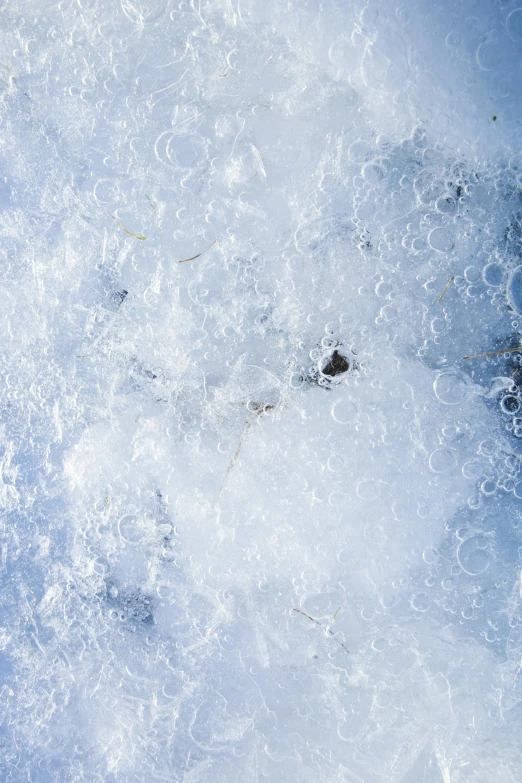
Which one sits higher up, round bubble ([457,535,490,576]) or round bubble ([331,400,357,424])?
round bubble ([331,400,357,424])

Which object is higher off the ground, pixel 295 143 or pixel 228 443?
pixel 295 143

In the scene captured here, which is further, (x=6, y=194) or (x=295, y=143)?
(x=6, y=194)

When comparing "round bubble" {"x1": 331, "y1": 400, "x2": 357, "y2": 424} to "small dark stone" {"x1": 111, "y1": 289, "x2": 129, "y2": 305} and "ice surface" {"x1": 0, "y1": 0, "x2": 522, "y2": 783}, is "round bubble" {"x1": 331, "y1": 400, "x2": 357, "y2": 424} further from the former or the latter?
"small dark stone" {"x1": 111, "y1": 289, "x2": 129, "y2": 305}

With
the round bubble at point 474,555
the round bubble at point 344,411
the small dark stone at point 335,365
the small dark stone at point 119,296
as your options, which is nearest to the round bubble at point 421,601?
the round bubble at point 474,555

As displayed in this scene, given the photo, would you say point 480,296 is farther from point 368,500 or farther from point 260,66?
point 260,66

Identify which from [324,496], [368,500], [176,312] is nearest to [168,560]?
[324,496]

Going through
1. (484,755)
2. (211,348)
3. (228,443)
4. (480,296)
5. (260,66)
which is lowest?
(484,755)

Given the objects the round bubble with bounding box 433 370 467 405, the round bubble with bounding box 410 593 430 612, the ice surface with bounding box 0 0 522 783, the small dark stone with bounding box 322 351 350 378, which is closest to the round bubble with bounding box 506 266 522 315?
the ice surface with bounding box 0 0 522 783

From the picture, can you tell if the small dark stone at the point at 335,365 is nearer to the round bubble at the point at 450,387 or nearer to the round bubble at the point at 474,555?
the round bubble at the point at 450,387
